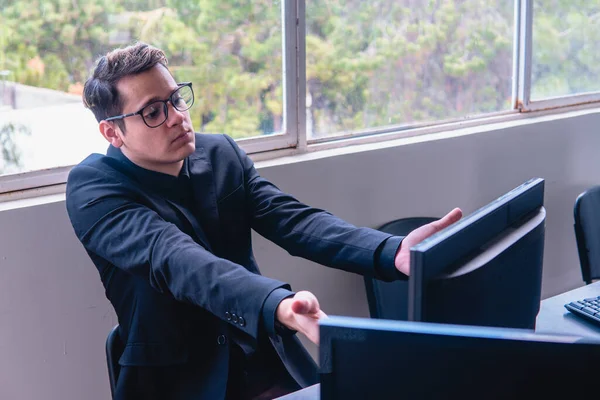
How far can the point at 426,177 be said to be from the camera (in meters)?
2.87

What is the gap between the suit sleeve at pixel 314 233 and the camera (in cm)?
167

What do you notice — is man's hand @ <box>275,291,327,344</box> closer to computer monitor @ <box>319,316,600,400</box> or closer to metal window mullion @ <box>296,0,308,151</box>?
computer monitor @ <box>319,316,600,400</box>

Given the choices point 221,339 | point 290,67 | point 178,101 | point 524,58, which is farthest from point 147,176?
point 524,58

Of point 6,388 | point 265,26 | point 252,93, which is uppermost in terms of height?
point 265,26

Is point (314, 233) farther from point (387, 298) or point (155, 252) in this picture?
point (387, 298)

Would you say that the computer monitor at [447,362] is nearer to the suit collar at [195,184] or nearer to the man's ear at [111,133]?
the suit collar at [195,184]

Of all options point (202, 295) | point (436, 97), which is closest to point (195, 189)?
point (202, 295)

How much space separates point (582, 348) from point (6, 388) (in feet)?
5.67

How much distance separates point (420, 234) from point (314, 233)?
413 mm

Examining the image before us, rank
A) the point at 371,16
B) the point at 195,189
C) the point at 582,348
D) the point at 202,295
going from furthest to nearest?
the point at 371,16, the point at 195,189, the point at 202,295, the point at 582,348

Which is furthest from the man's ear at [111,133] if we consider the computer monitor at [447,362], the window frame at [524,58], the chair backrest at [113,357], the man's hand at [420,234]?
the window frame at [524,58]

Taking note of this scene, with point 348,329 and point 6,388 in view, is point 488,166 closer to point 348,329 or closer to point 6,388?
Answer: point 6,388

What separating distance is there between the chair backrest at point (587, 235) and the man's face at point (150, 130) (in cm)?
139

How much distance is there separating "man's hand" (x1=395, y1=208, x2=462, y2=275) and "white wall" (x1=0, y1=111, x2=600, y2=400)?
86 centimetres
